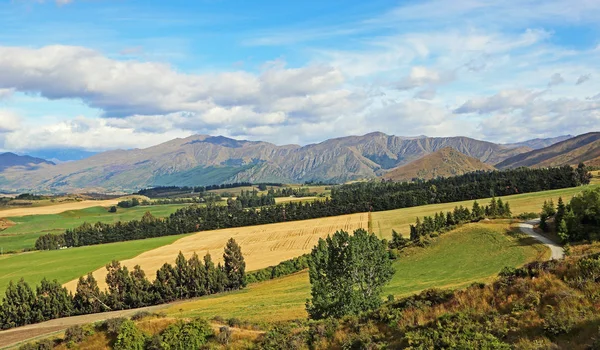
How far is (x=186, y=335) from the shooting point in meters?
26.0

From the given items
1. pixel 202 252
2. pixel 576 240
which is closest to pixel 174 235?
pixel 202 252

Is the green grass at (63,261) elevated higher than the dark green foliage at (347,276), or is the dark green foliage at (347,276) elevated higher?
the dark green foliage at (347,276)

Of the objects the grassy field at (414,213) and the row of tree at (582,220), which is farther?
Answer: the grassy field at (414,213)

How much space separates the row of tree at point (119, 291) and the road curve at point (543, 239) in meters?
58.2

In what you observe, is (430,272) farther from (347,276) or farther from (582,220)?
(347,276)

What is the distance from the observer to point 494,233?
8656cm

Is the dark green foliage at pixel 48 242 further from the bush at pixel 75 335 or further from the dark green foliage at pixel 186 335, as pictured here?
the dark green foliage at pixel 186 335

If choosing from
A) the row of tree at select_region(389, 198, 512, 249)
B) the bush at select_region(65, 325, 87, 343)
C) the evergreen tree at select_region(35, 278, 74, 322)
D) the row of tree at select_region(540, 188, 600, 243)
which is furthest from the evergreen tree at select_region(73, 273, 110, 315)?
the row of tree at select_region(540, 188, 600, 243)

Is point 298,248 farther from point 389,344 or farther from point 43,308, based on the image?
point 389,344

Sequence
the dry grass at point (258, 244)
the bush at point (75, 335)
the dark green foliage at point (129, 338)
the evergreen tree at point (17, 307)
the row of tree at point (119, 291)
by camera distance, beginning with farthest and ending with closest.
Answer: the dry grass at point (258, 244) < the row of tree at point (119, 291) < the evergreen tree at point (17, 307) < the bush at point (75, 335) < the dark green foliage at point (129, 338)

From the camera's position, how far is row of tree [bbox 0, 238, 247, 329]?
77.3 meters

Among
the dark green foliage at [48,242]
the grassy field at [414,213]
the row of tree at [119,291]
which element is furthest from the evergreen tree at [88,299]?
the dark green foliage at [48,242]

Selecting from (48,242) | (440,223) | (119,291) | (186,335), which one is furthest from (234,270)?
(48,242)

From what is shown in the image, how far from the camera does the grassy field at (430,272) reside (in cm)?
5791
